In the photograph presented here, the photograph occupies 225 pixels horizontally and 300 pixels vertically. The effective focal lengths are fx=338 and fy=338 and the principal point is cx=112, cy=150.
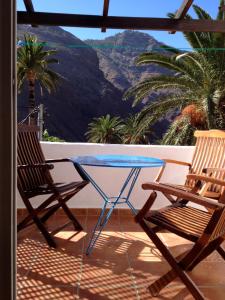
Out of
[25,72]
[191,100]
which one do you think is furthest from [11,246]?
[25,72]

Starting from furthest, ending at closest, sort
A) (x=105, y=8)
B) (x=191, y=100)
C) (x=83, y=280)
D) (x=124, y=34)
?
(x=124, y=34)
(x=191, y=100)
(x=105, y=8)
(x=83, y=280)

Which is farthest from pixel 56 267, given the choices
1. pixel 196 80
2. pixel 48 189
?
pixel 196 80

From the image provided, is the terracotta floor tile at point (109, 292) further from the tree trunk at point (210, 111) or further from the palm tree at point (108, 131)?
the palm tree at point (108, 131)

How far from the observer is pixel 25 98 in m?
23.7

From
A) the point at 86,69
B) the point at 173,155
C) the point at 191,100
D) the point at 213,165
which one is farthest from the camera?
the point at 86,69

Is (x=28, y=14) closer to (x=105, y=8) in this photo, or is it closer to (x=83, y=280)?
(x=105, y=8)

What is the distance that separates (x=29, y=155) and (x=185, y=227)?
179cm

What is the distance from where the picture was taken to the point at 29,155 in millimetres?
3254

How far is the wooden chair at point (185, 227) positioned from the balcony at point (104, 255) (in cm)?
18

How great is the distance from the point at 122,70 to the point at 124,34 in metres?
2.57

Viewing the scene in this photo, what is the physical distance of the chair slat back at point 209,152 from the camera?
317 centimetres

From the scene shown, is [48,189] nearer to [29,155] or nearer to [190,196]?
[29,155]
